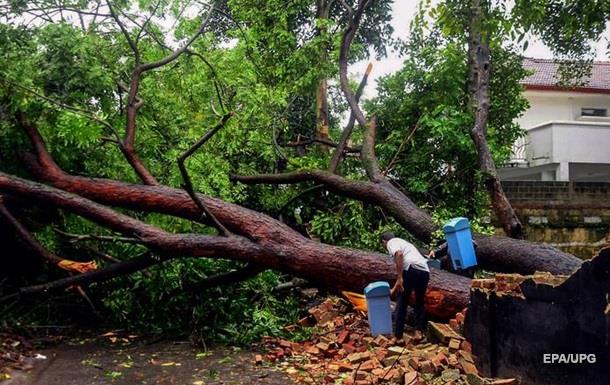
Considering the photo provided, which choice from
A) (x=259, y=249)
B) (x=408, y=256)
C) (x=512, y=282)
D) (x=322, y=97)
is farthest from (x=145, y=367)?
(x=322, y=97)

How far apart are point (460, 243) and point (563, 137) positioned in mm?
10733

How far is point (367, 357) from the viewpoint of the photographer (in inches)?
199

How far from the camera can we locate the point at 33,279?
7.27m

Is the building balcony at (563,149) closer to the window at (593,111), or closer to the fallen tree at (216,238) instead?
the window at (593,111)

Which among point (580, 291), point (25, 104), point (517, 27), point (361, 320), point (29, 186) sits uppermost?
point (517, 27)

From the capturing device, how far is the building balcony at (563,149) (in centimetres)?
1488

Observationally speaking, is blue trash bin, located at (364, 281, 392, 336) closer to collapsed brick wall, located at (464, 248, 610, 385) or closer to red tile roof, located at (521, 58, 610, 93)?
collapsed brick wall, located at (464, 248, 610, 385)

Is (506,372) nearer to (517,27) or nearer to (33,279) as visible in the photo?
(517,27)

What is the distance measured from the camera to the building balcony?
48.8 feet

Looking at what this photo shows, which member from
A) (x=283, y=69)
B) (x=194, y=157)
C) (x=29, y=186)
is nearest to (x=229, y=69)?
(x=194, y=157)

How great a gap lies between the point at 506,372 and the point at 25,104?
5296 millimetres

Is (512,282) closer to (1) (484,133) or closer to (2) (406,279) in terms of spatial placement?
(2) (406,279)

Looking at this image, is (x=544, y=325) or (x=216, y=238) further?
(x=216, y=238)

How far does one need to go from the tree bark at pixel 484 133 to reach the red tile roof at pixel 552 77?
8.51 m
